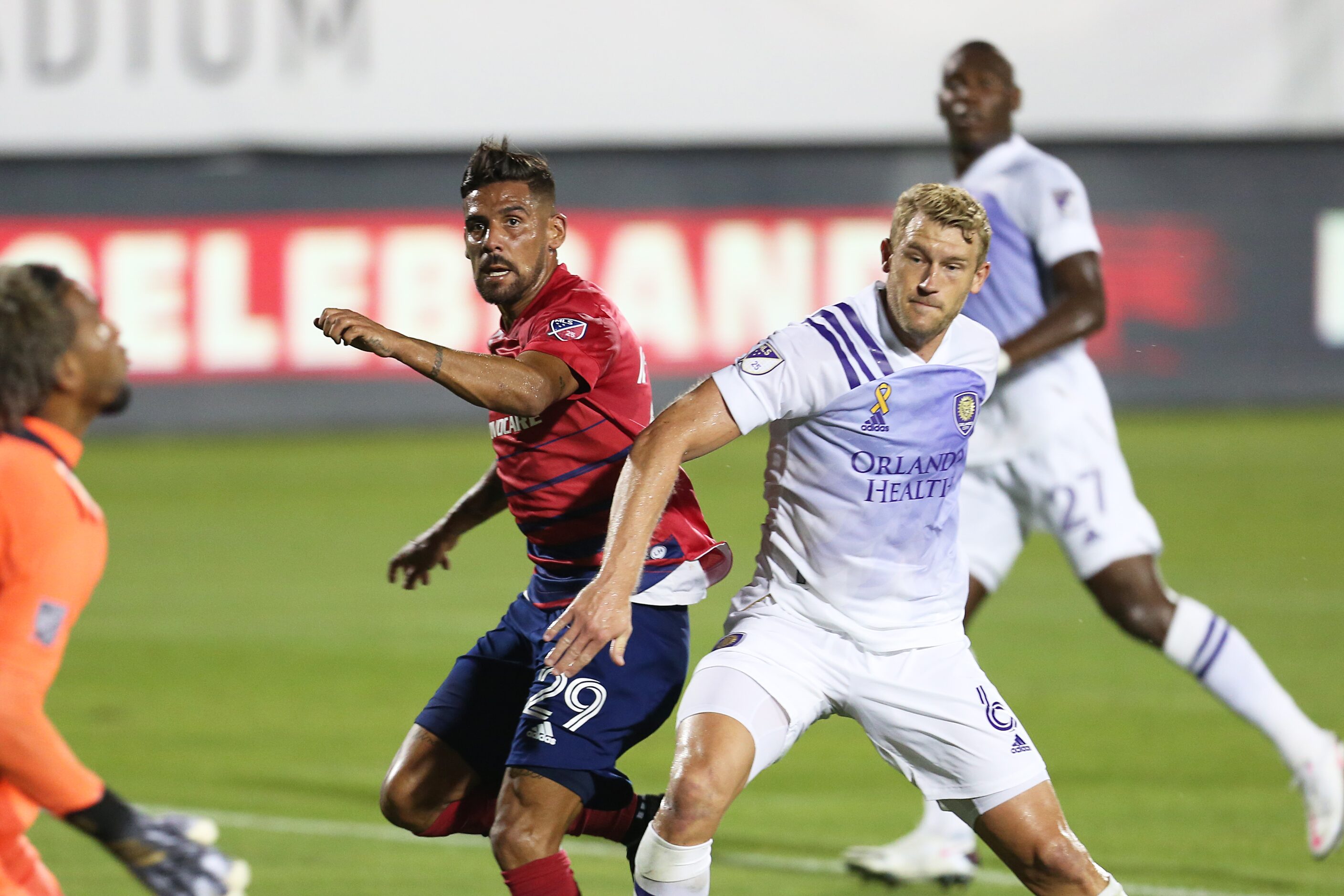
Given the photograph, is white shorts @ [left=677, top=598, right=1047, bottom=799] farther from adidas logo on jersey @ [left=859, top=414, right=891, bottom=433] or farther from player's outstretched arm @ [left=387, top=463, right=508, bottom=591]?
player's outstretched arm @ [left=387, top=463, right=508, bottom=591]

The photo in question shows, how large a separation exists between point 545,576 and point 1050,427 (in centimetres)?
216

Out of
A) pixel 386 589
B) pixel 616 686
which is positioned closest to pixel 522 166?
pixel 616 686

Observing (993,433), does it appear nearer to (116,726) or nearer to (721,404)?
(721,404)

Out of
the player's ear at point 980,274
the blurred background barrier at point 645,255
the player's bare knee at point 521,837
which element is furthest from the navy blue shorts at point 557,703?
the blurred background barrier at point 645,255

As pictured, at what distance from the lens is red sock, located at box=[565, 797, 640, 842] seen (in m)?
4.72

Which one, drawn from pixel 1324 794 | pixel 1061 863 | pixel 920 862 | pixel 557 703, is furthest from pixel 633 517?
pixel 1324 794

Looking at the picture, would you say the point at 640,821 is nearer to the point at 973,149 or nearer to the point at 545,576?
the point at 545,576

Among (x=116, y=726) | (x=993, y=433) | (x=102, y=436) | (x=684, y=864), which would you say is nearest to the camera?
(x=684, y=864)

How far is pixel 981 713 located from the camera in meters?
4.20

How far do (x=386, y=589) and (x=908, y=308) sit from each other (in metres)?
7.10

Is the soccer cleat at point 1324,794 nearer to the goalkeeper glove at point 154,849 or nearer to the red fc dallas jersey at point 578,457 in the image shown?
the red fc dallas jersey at point 578,457

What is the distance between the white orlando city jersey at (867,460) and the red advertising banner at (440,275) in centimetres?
1318

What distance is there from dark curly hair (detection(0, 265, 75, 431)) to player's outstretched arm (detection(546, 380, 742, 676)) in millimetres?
1238

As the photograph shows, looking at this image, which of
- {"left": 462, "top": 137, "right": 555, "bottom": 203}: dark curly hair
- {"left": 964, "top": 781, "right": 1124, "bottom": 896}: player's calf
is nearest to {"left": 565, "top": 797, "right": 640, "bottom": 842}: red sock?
{"left": 964, "top": 781, "right": 1124, "bottom": 896}: player's calf
